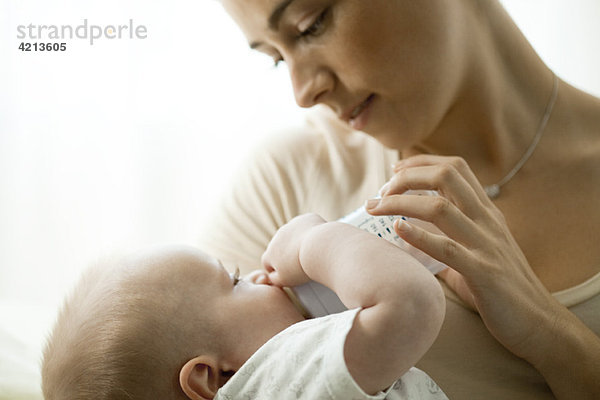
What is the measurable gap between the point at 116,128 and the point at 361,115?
1203mm

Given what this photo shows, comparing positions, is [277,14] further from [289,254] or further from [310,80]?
[289,254]

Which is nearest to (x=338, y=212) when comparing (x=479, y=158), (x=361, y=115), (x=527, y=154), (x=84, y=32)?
(x=361, y=115)

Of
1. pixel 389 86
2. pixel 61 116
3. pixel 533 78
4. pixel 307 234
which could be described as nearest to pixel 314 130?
pixel 389 86

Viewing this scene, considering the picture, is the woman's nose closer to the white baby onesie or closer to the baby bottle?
the baby bottle

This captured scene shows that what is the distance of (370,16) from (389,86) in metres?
0.16

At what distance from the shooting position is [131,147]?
91.0 inches

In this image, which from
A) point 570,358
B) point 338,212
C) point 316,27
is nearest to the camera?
point 570,358

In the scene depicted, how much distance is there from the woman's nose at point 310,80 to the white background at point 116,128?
33.4 inches

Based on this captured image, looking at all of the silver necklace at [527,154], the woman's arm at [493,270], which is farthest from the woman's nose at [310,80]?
the silver necklace at [527,154]

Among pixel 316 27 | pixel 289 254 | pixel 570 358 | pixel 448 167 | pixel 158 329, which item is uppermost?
pixel 316 27

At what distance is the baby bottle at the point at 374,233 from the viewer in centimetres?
107

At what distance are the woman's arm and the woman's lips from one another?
0.74ft

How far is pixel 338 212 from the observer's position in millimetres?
1517

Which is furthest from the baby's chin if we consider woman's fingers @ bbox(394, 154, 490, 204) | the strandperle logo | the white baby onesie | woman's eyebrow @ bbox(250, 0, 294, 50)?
the strandperle logo
